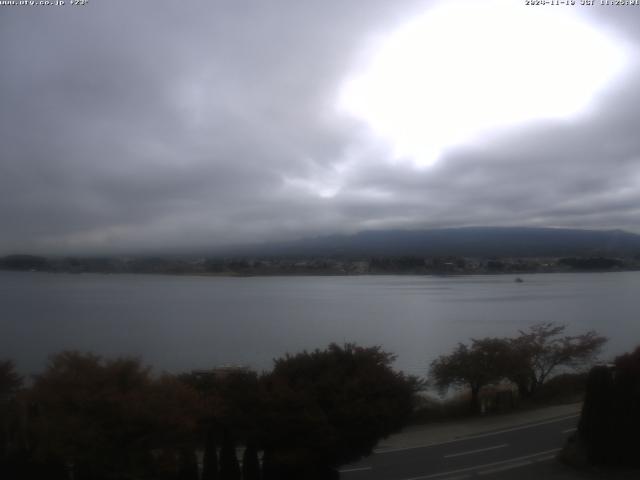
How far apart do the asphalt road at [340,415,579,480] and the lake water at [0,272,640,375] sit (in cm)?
1297

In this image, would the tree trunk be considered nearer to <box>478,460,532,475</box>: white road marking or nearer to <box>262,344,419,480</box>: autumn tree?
<box>478,460,532,475</box>: white road marking

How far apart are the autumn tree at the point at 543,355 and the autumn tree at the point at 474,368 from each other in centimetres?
52

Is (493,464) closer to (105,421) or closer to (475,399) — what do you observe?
(105,421)

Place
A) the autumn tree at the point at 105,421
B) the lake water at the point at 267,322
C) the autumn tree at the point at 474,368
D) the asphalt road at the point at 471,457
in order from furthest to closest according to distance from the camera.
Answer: the lake water at the point at 267,322
the autumn tree at the point at 474,368
the asphalt road at the point at 471,457
the autumn tree at the point at 105,421

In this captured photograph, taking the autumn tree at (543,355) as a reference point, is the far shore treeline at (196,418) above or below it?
above

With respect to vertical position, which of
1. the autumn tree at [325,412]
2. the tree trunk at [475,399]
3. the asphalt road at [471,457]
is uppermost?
the autumn tree at [325,412]

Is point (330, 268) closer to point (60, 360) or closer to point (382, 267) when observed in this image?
point (382, 267)

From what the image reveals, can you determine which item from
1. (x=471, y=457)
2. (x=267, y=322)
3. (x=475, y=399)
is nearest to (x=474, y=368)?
(x=475, y=399)

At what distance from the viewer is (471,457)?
1460 centimetres

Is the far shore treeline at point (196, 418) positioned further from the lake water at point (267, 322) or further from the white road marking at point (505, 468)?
the lake water at point (267, 322)

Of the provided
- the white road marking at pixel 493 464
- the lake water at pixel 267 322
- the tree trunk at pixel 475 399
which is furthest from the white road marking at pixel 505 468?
the lake water at pixel 267 322

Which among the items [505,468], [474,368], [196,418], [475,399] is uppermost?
[196,418]

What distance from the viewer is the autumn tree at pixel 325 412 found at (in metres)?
11.4

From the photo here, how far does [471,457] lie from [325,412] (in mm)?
4613
